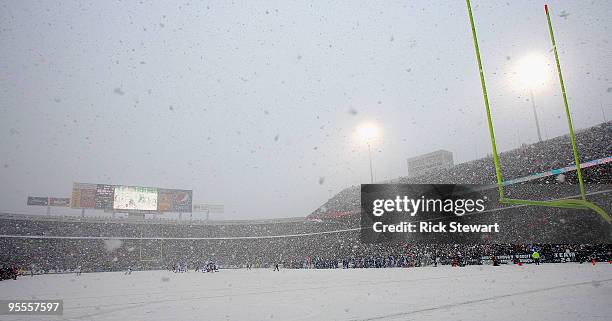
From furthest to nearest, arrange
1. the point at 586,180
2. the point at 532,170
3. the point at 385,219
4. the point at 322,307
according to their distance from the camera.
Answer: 1. the point at 385,219
2. the point at 532,170
3. the point at 586,180
4. the point at 322,307

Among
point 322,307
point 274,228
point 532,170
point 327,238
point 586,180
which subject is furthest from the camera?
point 274,228

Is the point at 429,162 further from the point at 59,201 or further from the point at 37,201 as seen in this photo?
the point at 37,201

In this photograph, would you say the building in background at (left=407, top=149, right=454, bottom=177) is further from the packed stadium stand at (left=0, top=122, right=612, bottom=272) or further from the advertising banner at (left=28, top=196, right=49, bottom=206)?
the advertising banner at (left=28, top=196, right=49, bottom=206)

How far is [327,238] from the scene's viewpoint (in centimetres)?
4347

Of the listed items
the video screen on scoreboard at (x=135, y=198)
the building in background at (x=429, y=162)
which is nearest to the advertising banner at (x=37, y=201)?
the video screen on scoreboard at (x=135, y=198)

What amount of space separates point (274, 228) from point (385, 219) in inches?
782

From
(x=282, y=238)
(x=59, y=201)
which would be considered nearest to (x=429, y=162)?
(x=282, y=238)

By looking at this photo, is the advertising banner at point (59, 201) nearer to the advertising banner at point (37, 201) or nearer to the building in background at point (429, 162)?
the advertising banner at point (37, 201)

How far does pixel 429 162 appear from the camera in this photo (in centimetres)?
7344

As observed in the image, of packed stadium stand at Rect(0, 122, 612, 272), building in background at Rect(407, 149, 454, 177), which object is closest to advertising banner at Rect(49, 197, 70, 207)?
packed stadium stand at Rect(0, 122, 612, 272)

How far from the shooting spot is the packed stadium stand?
2317 centimetres

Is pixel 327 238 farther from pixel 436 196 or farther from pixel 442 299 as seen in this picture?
pixel 442 299

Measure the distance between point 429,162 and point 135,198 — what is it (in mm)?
57192

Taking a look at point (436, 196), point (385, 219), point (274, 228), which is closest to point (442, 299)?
point (436, 196)
